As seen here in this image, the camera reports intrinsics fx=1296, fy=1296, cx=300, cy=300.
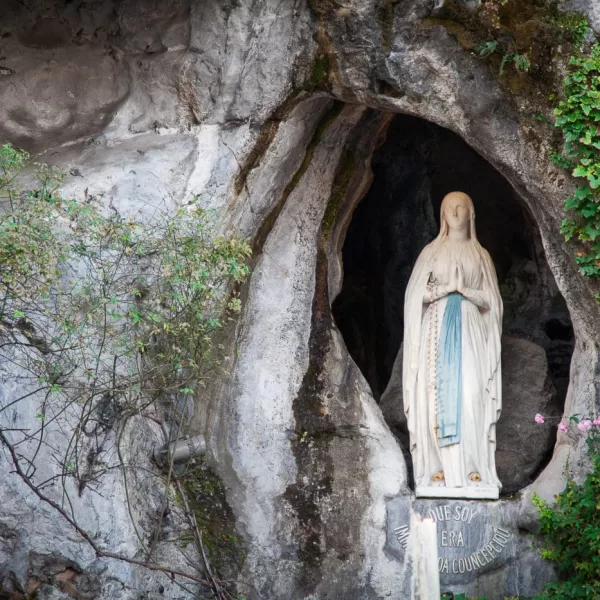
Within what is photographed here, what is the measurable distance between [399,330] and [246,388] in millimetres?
1786

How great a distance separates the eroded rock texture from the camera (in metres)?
8.11

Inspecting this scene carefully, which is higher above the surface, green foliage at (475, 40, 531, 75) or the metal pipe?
green foliage at (475, 40, 531, 75)

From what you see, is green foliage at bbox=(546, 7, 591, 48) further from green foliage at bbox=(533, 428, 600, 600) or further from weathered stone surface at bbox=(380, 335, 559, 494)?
weathered stone surface at bbox=(380, 335, 559, 494)

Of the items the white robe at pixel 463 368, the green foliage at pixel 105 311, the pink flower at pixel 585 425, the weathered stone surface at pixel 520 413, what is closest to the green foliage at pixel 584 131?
the pink flower at pixel 585 425

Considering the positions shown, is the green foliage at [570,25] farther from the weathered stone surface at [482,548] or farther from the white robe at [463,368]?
the weathered stone surface at [482,548]

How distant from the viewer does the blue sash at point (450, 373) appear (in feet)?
27.6

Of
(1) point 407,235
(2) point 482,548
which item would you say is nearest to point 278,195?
(1) point 407,235

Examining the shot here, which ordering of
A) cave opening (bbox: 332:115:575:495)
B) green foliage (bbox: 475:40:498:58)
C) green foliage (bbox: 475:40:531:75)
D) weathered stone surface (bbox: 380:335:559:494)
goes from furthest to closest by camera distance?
cave opening (bbox: 332:115:575:495) < weathered stone surface (bbox: 380:335:559:494) < green foliage (bbox: 475:40:498:58) < green foliage (bbox: 475:40:531:75)

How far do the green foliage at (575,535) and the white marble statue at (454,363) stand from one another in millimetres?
531

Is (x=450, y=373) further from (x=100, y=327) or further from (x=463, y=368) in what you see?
(x=100, y=327)

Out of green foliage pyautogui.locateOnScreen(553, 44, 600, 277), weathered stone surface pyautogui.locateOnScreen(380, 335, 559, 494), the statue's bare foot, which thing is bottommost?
the statue's bare foot

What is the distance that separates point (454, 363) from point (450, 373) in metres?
0.08

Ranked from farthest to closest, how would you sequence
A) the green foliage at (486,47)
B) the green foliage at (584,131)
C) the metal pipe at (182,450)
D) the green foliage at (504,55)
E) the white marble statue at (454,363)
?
the metal pipe at (182,450) → the white marble statue at (454,363) → the green foliage at (486,47) → the green foliage at (504,55) → the green foliage at (584,131)

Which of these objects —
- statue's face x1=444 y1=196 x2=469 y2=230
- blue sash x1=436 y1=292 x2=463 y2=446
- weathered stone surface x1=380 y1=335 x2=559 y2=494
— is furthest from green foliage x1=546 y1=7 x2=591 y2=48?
weathered stone surface x1=380 y1=335 x2=559 y2=494
